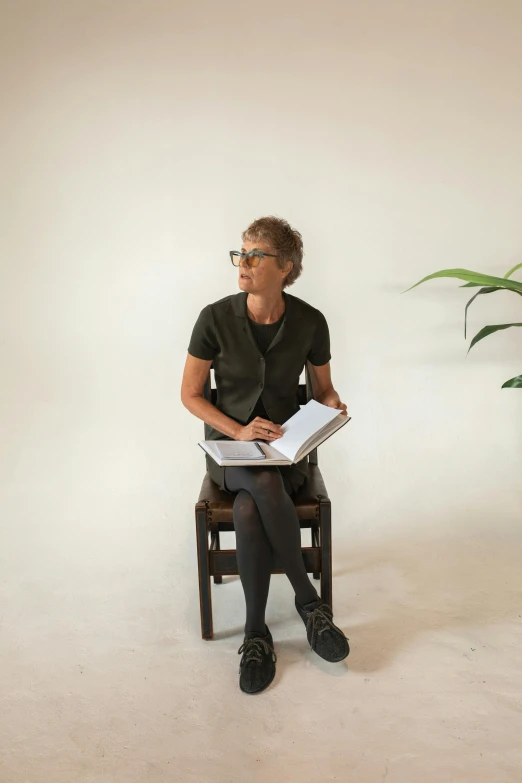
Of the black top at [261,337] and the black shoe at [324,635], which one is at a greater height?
the black top at [261,337]

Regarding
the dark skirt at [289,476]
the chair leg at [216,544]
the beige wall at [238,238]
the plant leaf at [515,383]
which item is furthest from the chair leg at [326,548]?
the plant leaf at [515,383]

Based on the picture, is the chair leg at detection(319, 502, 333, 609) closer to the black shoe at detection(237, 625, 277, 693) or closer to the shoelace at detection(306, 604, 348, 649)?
the shoelace at detection(306, 604, 348, 649)

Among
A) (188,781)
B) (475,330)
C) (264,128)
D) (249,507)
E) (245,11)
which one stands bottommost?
(188,781)

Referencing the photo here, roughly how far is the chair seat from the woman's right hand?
0.66ft

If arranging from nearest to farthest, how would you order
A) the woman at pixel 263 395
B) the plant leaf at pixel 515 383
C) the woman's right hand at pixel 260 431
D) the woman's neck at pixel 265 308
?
the woman at pixel 263 395 < the woman's right hand at pixel 260 431 < the woman's neck at pixel 265 308 < the plant leaf at pixel 515 383

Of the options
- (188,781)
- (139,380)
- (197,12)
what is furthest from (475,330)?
(188,781)

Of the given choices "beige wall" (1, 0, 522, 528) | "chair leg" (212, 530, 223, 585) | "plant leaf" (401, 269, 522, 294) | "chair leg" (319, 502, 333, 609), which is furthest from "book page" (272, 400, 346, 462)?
"beige wall" (1, 0, 522, 528)

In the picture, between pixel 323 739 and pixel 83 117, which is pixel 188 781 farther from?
pixel 83 117

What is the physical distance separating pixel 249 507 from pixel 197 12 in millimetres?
2334

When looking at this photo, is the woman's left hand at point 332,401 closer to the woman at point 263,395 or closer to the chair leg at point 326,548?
the woman at point 263,395

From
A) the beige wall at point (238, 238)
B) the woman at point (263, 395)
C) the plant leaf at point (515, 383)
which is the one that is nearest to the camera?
the woman at point (263, 395)

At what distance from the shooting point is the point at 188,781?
70.0 inches

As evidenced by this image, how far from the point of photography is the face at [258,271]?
7.73ft

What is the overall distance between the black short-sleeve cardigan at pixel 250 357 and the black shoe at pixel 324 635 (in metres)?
0.40
